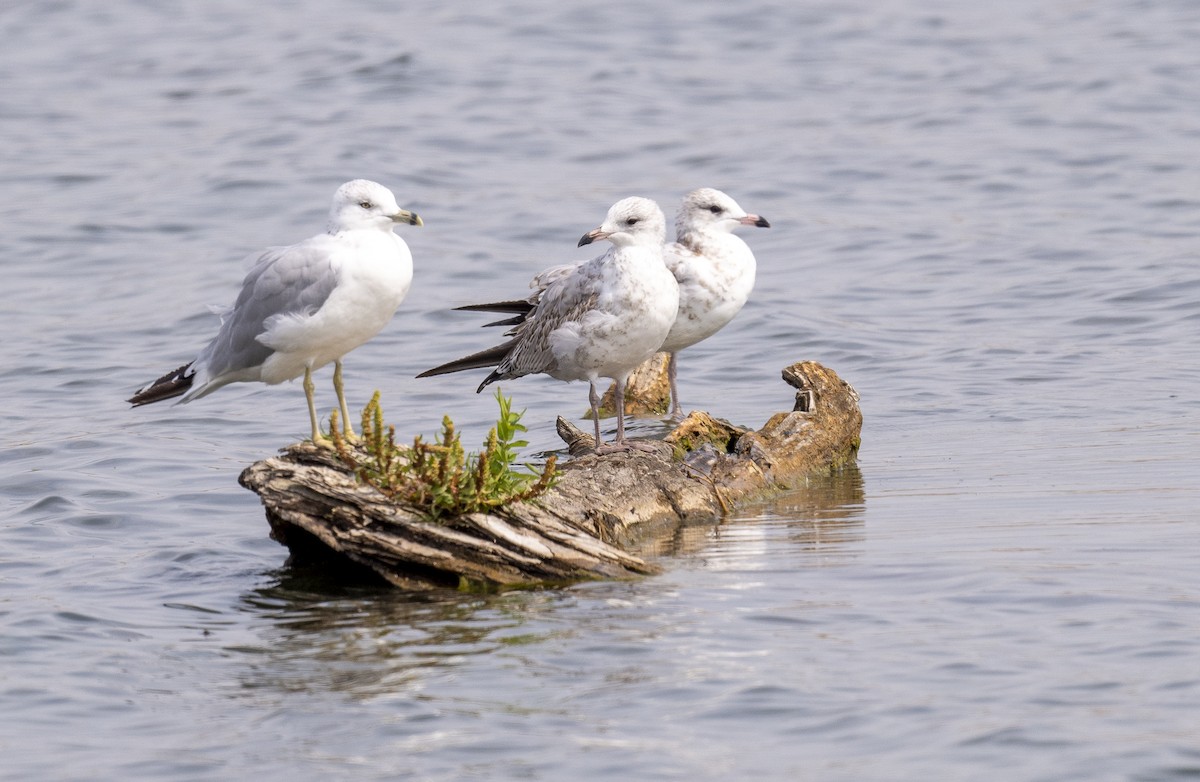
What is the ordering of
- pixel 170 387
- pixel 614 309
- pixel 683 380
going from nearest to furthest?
pixel 170 387, pixel 614 309, pixel 683 380

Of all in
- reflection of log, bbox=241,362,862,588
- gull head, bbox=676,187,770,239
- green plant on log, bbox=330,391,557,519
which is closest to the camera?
green plant on log, bbox=330,391,557,519

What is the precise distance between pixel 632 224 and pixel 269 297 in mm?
2057

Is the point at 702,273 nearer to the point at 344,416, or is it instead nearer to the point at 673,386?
the point at 673,386

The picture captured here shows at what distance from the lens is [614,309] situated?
860cm

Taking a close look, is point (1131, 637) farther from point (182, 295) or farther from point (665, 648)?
point (182, 295)

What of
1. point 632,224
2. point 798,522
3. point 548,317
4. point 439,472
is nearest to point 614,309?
point 632,224

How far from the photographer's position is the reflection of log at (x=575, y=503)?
7.07 meters

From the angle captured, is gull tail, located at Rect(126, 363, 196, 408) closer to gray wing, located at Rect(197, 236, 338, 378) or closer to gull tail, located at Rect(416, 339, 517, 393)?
gray wing, located at Rect(197, 236, 338, 378)

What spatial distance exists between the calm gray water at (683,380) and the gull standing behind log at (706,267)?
1.23 metres

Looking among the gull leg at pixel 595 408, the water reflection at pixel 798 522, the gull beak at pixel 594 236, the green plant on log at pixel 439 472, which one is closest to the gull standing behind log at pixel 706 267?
the gull leg at pixel 595 408

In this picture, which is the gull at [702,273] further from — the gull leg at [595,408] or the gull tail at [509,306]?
the gull leg at [595,408]

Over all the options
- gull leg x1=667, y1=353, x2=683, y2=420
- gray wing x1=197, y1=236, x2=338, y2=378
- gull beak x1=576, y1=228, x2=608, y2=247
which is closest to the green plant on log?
gray wing x1=197, y1=236, x2=338, y2=378

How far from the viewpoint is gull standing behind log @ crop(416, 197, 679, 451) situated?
28.2 ft

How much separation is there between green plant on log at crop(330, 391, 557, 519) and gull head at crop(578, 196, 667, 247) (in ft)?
6.19
